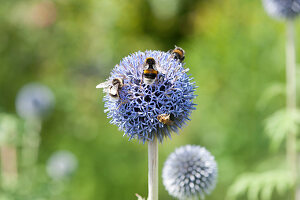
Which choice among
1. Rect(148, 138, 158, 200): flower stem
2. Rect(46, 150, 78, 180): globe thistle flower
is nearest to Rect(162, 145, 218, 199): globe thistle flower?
Rect(148, 138, 158, 200): flower stem

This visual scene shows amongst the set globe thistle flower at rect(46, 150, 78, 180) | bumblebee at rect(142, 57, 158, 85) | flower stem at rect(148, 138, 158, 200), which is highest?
globe thistle flower at rect(46, 150, 78, 180)

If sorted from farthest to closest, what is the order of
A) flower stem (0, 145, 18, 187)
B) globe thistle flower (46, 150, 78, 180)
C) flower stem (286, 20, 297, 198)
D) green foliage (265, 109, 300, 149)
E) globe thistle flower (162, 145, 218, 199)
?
globe thistle flower (46, 150, 78, 180)
flower stem (0, 145, 18, 187)
flower stem (286, 20, 297, 198)
green foliage (265, 109, 300, 149)
globe thistle flower (162, 145, 218, 199)

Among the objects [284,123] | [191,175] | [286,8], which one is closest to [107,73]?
[286,8]

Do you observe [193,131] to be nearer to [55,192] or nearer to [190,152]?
[55,192]

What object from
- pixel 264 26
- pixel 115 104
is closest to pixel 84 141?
pixel 264 26

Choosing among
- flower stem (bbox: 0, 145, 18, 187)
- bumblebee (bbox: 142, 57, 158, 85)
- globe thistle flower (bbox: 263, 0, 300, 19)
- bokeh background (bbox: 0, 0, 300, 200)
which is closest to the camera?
bumblebee (bbox: 142, 57, 158, 85)

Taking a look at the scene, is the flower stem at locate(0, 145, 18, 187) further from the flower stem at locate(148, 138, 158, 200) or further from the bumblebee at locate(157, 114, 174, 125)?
the bumblebee at locate(157, 114, 174, 125)

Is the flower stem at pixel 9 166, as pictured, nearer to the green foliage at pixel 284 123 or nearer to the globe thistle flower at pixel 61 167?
the globe thistle flower at pixel 61 167
